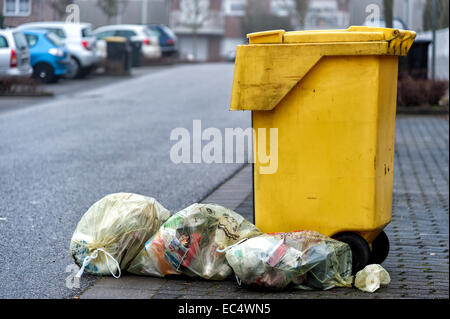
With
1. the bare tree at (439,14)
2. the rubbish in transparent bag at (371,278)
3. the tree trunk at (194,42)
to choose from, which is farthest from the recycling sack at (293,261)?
the tree trunk at (194,42)

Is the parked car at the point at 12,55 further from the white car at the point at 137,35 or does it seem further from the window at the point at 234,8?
the window at the point at 234,8

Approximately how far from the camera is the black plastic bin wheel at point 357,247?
16.2ft

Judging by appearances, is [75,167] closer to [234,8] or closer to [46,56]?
[46,56]

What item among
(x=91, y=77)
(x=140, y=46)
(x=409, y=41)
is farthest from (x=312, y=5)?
(x=409, y=41)

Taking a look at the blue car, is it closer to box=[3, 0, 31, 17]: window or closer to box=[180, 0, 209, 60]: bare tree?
box=[3, 0, 31, 17]: window

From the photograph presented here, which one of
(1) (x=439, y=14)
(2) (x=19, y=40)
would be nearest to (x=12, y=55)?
(2) (x=19, y=40)

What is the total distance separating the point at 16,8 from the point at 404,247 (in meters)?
18.3

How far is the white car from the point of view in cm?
3397

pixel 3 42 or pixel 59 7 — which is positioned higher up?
pixel 59 7

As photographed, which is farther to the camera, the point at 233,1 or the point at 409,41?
the point at 233,1

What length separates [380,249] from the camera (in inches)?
209

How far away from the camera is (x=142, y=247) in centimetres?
500

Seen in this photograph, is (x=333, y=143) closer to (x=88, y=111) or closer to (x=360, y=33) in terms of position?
(x=360, y=33)
